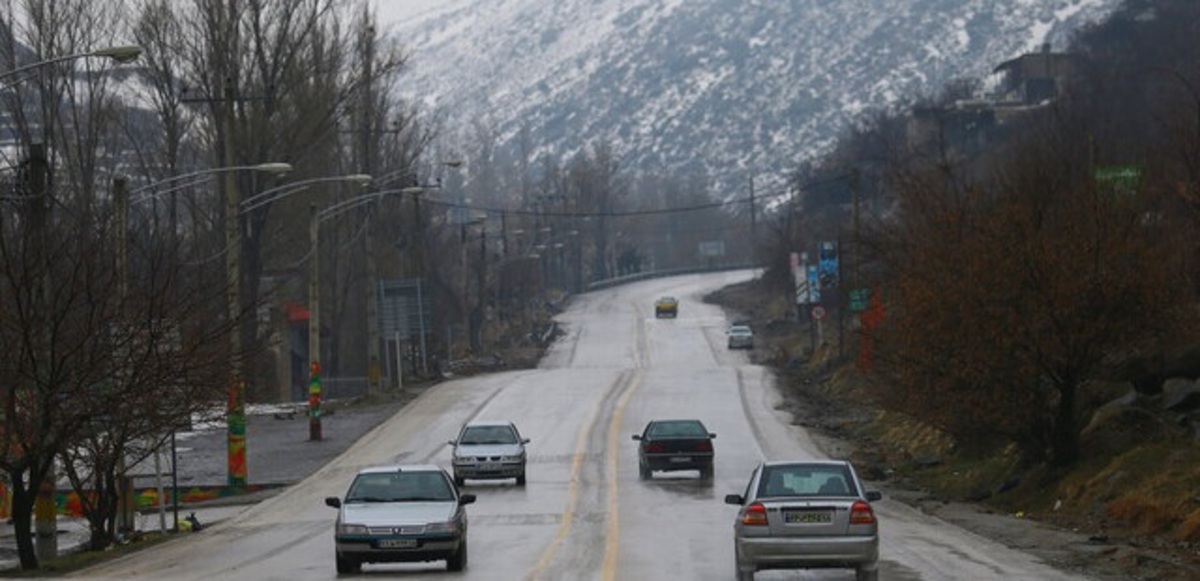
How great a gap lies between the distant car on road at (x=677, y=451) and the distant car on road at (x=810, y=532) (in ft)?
85.0

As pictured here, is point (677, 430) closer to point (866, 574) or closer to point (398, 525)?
point (398, 525)

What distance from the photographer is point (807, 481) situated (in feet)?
89.5

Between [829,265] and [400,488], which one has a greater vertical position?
[829,265]

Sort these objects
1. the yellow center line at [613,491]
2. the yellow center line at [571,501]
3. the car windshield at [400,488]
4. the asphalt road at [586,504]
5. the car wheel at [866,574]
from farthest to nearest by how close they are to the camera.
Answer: the car windshield at [400,488], the yellow center line at [571,501], the asphalt road at [586,504], the yellow center line at [613,491], the car wheel at [866,574]

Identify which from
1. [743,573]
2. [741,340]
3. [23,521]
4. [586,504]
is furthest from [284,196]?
[741,340]

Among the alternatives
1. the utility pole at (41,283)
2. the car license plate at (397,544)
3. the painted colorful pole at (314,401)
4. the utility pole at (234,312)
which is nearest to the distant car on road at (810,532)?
the car license plate at (397,544)

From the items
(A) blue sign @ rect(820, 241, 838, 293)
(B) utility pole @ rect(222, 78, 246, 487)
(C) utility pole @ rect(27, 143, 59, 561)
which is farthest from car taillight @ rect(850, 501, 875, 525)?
(A) blue sign @ rect(820, 241, 838, 293)

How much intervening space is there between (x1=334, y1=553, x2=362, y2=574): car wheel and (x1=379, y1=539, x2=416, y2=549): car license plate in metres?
0.54

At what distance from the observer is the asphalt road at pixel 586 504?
30656 millimetres

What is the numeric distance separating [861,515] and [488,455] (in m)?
25.6

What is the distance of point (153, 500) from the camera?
53.7 meters

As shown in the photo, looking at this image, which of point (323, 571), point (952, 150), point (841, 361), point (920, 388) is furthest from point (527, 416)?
point (952, 150)

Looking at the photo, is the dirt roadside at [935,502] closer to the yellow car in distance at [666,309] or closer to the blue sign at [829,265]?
the blue sign at [829,265]

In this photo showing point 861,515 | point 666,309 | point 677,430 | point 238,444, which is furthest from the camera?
point 666,309
